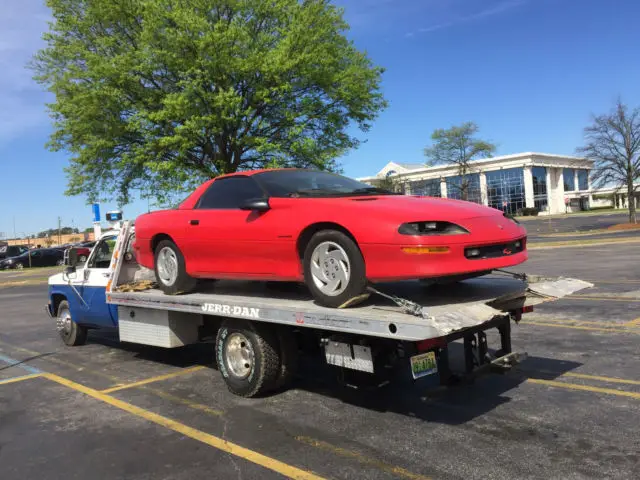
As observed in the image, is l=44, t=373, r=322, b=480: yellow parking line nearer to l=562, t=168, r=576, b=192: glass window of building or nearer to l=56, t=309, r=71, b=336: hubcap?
l=56, t=309, r=71, b=336: hubcap

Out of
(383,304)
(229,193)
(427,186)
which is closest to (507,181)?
(427,186)

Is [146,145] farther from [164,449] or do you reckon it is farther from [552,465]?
[552,465]

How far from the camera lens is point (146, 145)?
1962cm

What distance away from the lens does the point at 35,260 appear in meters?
39.5

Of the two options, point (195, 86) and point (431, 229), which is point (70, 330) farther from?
point (195, 86)

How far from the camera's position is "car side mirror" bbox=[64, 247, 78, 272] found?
297 inches

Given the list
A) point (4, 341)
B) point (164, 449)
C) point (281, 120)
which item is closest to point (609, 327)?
point (164, 449)

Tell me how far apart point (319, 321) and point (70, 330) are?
5672mm

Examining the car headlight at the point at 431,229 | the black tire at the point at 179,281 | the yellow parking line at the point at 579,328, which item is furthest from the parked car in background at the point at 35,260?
the car headlight at the point at 431,229

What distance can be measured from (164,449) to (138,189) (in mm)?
21037

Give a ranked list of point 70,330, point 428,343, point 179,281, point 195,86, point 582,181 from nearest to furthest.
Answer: point 428,343, point 179,281, point 70,330, point 195,86, point 582,181

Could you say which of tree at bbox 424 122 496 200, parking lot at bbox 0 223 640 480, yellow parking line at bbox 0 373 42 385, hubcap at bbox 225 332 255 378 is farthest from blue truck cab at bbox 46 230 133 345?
tree at bbox 424 122 496 200

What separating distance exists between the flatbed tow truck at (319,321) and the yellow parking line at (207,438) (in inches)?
30.5

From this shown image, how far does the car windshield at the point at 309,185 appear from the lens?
4.92 metres
